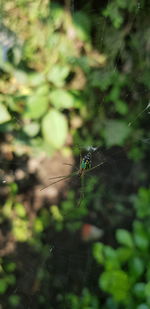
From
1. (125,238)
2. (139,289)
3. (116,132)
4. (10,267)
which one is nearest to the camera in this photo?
(139,289)

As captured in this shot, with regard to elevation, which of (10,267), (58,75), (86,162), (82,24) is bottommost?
(10,267)

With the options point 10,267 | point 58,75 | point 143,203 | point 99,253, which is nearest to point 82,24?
point 58,75

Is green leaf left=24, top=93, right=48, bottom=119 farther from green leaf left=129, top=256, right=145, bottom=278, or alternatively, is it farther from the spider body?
green leaf left=129, top=256, right=145, bottom=278

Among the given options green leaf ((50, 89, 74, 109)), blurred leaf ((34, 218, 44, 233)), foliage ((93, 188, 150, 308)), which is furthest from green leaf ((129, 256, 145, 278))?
green leaf ((50, 89, 74, 109))

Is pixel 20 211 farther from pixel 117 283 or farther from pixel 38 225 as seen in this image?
pixel 117 283

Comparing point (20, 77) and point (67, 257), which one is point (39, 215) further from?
point (20, 77)

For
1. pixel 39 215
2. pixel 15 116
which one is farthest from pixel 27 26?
pixel 39 215

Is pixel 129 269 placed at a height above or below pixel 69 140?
below
